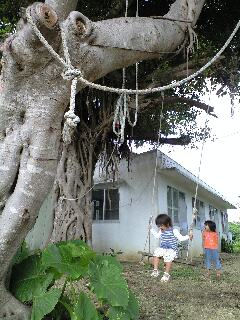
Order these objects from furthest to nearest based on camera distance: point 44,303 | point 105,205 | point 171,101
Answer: point 105,205, point 171,101, point 44,303

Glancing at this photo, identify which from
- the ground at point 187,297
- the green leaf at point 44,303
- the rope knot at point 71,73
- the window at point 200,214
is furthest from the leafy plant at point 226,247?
the rope knot at point 71,73

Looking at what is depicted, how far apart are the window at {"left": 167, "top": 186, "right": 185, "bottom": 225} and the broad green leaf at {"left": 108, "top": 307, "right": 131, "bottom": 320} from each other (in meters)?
8.72

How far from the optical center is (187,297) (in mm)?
4938

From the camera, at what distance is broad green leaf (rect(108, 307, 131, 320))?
296 centimetres

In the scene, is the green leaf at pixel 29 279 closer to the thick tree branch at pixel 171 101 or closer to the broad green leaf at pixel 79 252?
the broad green leaf at pixel 79 252

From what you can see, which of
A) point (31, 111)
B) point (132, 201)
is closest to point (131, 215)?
point (132, 201)

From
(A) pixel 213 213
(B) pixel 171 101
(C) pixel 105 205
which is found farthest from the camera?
(A) pixel 213 213

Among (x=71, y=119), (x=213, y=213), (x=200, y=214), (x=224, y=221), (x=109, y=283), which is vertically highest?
(x=213, y=213)

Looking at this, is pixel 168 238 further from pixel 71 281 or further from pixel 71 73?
pixel 71 73

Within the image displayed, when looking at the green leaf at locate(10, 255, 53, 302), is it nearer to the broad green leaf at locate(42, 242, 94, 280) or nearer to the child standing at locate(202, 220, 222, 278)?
the broad green leaf at locate(42, 242, 94, 280)

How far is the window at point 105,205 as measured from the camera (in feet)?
36.4

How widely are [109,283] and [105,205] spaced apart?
8.18 metres

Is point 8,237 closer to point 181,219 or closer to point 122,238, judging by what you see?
point 122,238

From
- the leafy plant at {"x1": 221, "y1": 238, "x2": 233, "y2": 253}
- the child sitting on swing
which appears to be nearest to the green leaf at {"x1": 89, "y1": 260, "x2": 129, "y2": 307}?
the child sitting on swing
